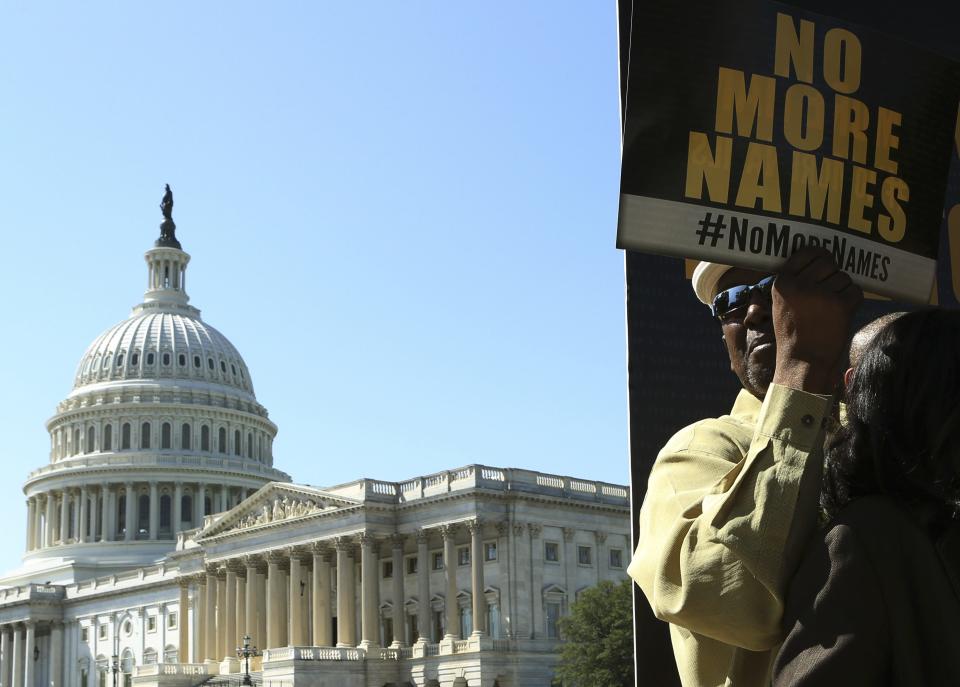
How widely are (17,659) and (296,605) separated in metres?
40.4

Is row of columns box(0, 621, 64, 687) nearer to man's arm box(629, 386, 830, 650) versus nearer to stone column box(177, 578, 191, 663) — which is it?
stone column box(177, 578, 191, 663)

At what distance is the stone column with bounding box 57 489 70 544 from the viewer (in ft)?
375

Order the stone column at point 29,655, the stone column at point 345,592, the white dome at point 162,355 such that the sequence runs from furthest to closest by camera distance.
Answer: the white dome at point 162,355 < the stone column at point 29,655 < the stone column at point 345,592

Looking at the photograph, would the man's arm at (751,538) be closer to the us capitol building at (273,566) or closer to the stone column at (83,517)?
the us capitol building at (273,566)

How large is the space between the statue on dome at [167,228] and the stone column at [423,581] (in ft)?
210

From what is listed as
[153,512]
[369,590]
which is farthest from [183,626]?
[153,512]

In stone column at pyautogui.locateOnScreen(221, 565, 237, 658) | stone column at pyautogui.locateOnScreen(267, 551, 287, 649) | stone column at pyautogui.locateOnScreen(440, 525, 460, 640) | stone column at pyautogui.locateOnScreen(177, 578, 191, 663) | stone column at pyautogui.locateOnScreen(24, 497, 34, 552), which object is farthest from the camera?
stone column at pyautogui.locateOnScreen(24, 497, 34, 552)

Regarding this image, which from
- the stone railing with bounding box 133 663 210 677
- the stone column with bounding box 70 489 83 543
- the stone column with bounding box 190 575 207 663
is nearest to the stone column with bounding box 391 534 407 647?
the stone railing with bounding box 133 663 210 677

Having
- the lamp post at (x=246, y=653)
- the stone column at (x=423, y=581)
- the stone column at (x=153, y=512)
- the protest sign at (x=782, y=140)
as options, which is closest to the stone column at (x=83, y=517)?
the stone column at (x=153, y=512)

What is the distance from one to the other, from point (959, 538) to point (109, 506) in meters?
113

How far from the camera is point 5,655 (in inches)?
4274

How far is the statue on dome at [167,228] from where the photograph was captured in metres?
130

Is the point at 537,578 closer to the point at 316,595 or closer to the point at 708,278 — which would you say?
the point at 316,595

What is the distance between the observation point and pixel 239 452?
11750cm
